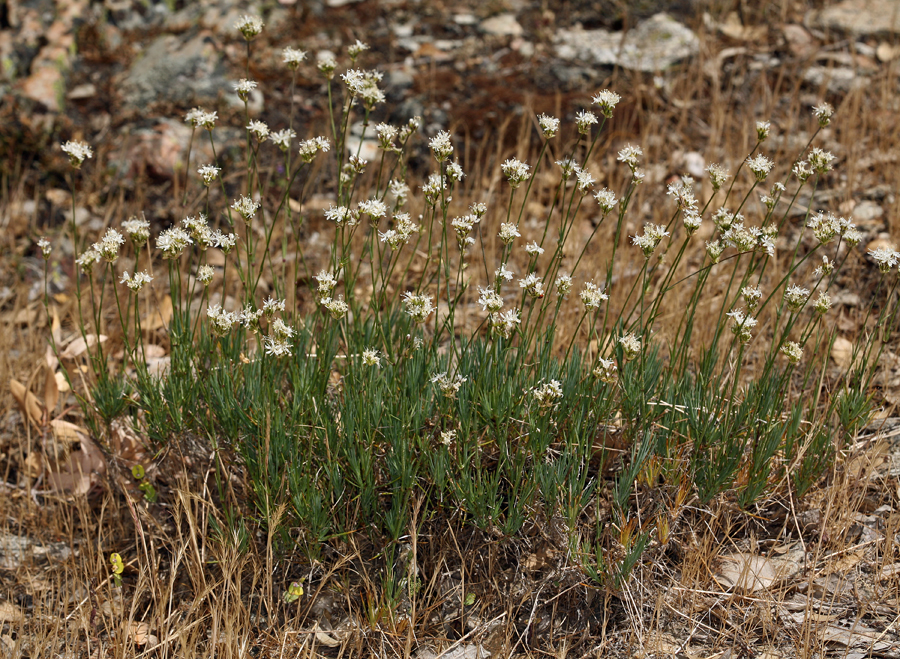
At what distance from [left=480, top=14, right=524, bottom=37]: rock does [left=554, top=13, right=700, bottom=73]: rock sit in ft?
1.22

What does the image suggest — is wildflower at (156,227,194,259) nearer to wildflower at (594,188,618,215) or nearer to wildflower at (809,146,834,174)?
wildflower at (594,188,618,215)

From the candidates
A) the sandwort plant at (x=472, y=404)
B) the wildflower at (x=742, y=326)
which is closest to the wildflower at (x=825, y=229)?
the sandwort plant at (x=472, y=404)

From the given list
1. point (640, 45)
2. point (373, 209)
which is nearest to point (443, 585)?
point (373, 209)

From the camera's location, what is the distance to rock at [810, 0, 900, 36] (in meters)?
5.81

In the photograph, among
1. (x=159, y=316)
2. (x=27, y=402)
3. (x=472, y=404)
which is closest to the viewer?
(x=472, y=404)

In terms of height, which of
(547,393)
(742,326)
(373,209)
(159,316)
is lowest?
(159,316)

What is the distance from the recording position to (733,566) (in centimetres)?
262

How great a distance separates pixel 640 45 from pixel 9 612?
18.4 feet

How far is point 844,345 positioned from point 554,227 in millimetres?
1820

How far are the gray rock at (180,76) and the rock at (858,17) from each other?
16.0 feet

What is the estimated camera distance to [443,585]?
A: 2.62 m

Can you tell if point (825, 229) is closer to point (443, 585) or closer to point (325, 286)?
point (325, 286)

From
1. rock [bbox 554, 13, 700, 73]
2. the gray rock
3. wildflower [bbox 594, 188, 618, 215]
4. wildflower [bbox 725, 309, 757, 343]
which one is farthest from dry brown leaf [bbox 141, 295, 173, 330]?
rock [bbox 554, 13, 700, 73]

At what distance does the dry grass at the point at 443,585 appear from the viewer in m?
2.39
